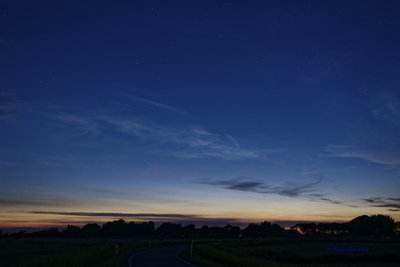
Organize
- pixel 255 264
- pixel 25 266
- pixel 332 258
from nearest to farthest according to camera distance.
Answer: pixel 25 266 < pixel 255 264 < pixel 332 258

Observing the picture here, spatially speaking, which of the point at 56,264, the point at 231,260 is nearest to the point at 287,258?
the point at 231,260

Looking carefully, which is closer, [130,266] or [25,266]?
[25,266]

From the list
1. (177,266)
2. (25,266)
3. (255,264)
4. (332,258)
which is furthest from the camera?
(332,258)

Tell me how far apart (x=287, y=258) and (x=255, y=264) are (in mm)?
31605

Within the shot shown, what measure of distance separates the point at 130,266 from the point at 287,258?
3264 centimetres

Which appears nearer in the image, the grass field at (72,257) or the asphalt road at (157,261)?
the grass field at (72,257)

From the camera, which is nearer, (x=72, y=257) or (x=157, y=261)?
(x=72, y=257)

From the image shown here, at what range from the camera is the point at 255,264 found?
25.2m

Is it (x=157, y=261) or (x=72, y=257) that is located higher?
(x=72, y=257)

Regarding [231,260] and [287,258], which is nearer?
[231,260]

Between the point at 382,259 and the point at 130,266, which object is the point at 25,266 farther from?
the point at 382,259

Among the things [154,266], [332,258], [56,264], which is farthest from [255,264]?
[332,258]

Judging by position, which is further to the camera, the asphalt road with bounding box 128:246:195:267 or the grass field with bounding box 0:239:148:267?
the asphalt road with bounding box 128:246:195:267

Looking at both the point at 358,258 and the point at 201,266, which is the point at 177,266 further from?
the point at 358,258
